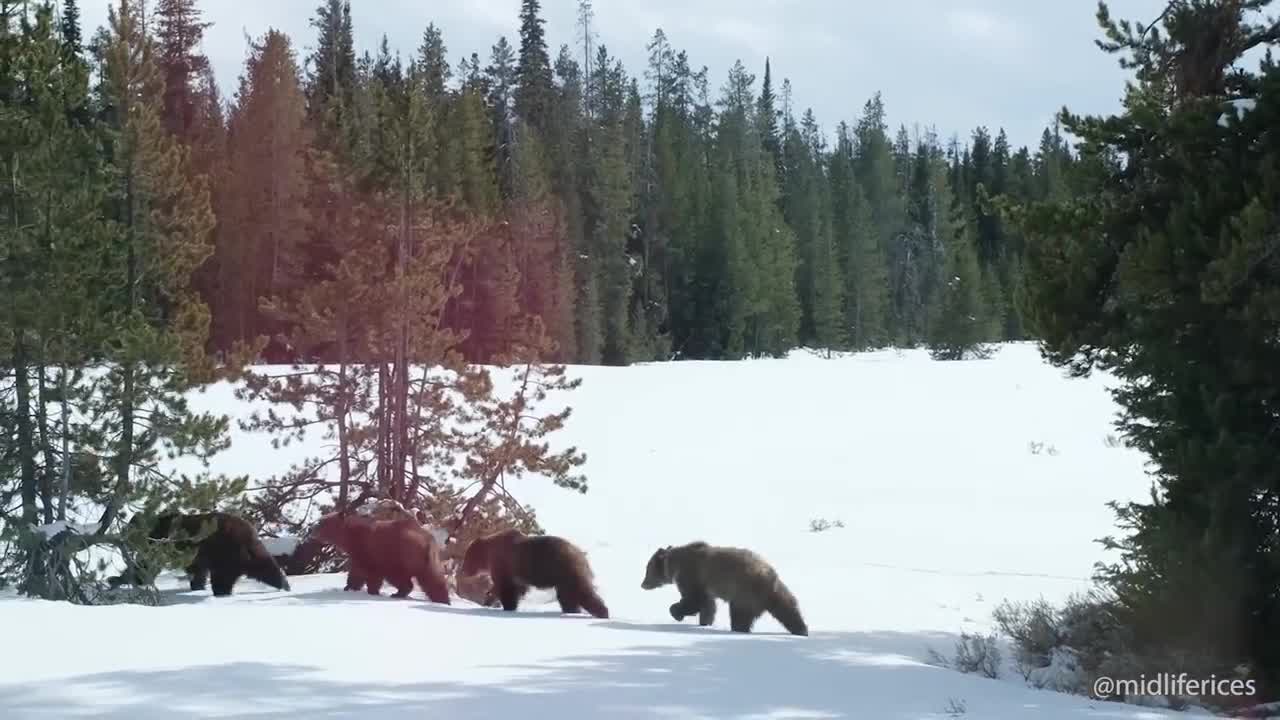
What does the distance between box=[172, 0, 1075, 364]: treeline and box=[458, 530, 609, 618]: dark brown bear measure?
6.14 m

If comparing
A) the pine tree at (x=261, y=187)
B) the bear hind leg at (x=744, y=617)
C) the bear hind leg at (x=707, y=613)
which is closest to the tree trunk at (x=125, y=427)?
the bear hind leg at (x=707, y=613)

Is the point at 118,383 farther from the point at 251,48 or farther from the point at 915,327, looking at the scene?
the point at 915,327

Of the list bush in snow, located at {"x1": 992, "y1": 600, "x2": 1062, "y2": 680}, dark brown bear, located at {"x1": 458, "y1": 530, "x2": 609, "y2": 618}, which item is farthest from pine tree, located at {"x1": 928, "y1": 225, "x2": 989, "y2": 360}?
dark brown bear, located at {"x1": 458, "y1": 530, "x2": 609, "y2": 618}

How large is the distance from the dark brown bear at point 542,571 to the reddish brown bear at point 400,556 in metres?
0.63

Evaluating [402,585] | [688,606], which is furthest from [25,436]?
[688,606]

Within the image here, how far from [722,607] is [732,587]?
384 cm

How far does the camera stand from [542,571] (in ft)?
35.5

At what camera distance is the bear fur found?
38.2ft

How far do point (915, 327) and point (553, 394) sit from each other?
58652mm

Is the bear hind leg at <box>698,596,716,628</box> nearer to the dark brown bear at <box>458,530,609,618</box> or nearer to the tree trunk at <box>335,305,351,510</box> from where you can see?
the dark brown bear at <box>458,530,609,618</box>

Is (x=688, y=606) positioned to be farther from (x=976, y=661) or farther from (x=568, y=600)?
(x=976, y=661)

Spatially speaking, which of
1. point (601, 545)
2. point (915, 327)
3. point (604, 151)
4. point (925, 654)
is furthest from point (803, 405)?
point (915, 327)

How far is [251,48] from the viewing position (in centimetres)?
4616

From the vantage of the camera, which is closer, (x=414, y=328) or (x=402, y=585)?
(x=402, y=585)
